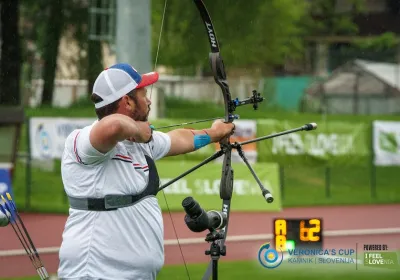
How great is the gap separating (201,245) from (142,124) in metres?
6.62

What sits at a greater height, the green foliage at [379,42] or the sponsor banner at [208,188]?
the green foliage at [379,42]

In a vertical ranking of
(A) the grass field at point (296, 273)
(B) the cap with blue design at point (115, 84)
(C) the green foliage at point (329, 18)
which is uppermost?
(C) the green foliage at point (329, 18)

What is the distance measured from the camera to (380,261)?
9.28 m

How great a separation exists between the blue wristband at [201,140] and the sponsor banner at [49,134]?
31.2 ft

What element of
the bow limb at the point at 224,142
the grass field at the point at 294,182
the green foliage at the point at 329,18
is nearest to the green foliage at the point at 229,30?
the grass field at the point at 294,182

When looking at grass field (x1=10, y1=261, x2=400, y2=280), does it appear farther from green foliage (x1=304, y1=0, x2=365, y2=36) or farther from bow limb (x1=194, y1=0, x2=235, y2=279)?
green foliage (x1=304, y1=0, x2=365, y2=36)

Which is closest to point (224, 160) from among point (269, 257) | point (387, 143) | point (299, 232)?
point (299, 232)

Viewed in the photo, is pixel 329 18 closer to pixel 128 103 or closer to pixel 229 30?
pixel 229 30

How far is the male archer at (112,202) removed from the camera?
460cm

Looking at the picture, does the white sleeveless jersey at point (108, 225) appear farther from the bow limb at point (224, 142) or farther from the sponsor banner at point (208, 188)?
the sponsor banner at point (208, 188)

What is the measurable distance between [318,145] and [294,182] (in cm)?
399

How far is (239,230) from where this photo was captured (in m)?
13.2

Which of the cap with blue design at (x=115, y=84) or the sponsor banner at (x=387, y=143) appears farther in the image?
the sponsor banner at (x=387, y=143)

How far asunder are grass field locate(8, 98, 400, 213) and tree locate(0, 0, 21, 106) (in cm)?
102
